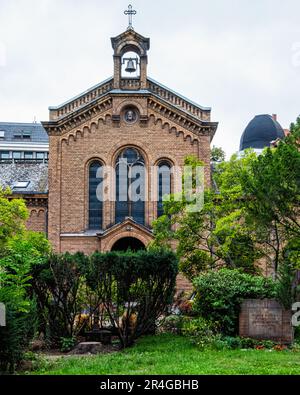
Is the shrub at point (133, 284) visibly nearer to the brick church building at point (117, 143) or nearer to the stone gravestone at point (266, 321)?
the stone gravestone at point (266, 321)

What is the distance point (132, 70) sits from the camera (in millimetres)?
36688

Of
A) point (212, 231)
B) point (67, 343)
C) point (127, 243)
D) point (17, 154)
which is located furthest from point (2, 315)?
point (17, 154)

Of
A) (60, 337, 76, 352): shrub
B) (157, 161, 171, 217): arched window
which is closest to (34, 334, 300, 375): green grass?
(60, 337, 76, 352): shrub

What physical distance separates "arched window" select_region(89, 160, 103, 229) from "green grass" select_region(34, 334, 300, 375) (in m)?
16.5

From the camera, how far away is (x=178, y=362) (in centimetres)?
1598

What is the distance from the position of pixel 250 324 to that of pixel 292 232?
3601 millimetres

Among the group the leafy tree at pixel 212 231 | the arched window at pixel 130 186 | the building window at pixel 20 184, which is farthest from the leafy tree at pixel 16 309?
the building window at pixel 20 184

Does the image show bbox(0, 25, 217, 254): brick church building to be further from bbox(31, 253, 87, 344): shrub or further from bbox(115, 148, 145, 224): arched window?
bbox(31, 253, 87, 344): shrub

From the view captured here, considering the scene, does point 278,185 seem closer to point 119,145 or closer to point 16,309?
point 16,309

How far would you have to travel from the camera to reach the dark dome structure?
6919 centimetres

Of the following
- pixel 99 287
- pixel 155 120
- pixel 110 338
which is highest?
pixel 155 120

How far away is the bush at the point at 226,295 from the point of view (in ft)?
68.5
